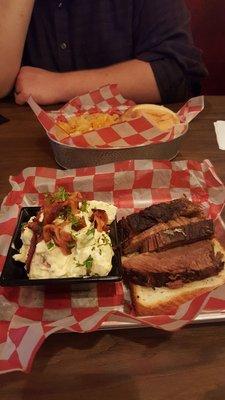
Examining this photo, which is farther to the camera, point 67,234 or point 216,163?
point 216,163

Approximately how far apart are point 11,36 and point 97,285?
5.34ft

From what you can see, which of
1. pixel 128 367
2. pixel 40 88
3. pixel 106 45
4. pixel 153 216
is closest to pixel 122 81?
pixel 106 45

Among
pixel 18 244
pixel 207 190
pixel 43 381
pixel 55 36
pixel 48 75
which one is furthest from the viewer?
pixel 55 36

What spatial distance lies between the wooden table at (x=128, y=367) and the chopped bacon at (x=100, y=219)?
26 cm

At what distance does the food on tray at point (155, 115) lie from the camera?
1.58 metres

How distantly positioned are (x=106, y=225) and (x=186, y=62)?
1.39 metres

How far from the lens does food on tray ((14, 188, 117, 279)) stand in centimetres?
93

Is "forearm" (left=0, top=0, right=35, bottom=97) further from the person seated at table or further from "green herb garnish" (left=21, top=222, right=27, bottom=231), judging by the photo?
"green herb garnish" (left=21, top=222, right=27, bottom=231)

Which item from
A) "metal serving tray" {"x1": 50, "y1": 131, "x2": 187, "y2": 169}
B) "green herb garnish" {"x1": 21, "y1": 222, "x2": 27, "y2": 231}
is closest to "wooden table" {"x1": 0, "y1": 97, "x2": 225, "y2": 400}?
"green herb garnish" {"x1": 21, "y1": 222, "x2": 27, "y2": 231}

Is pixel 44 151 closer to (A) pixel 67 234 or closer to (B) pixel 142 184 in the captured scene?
(B) pixel 142 184

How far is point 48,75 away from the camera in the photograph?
205cm

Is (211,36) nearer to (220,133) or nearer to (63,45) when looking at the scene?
(63,45)

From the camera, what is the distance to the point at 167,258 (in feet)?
3.43

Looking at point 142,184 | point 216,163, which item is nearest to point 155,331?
point 142,184
